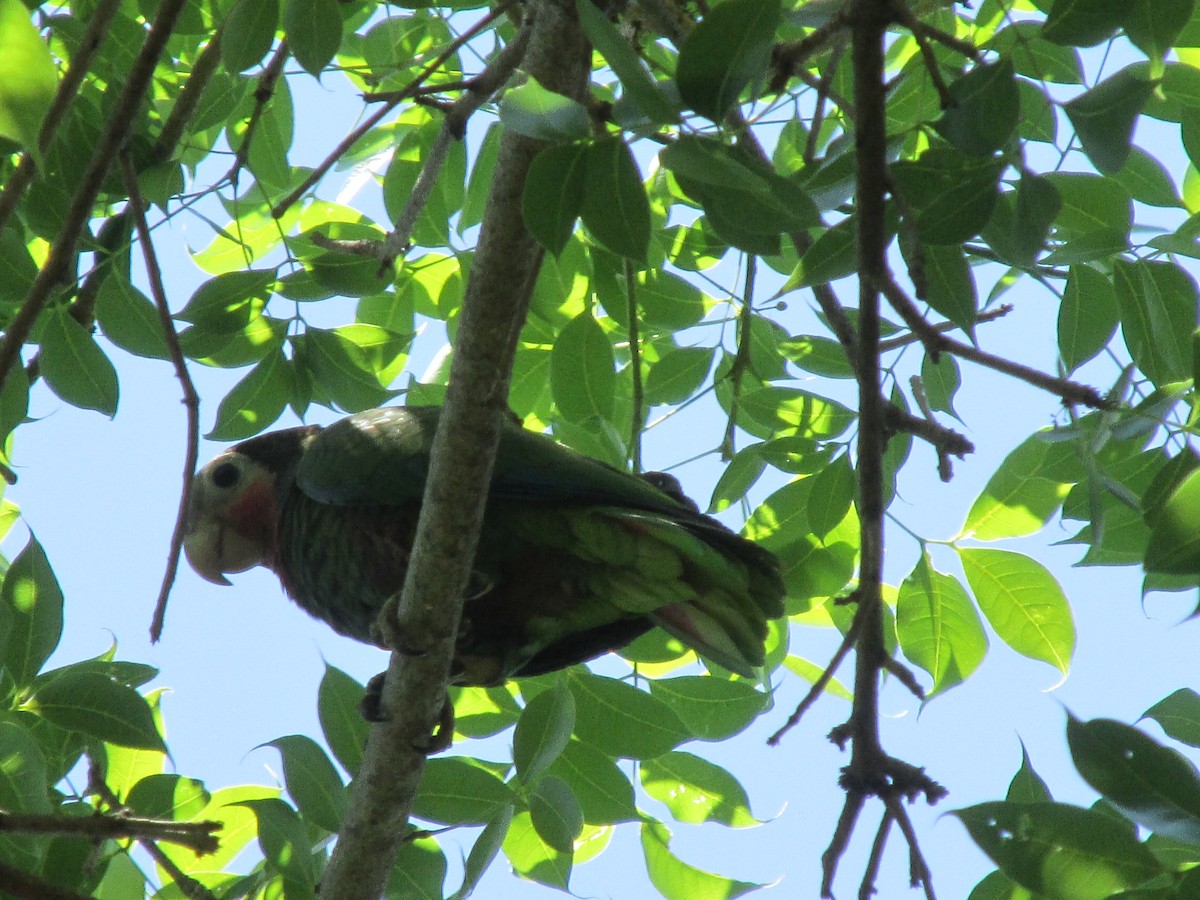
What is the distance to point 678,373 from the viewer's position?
259 cm

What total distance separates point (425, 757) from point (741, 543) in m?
0.71

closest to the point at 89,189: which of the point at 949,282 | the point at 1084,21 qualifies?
the point at 949,282

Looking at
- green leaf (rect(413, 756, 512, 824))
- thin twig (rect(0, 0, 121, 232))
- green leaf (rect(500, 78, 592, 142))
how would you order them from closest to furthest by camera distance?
1. green leaf (rect(500, 78, 592, 142))
2. thin twig (rect(0, 0, 121, 232))
3. green leaf (rect(413, 756, 512, 824))

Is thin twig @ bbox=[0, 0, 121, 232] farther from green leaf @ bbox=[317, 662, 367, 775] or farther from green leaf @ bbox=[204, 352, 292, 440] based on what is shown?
green leaf @ bbox=[317, 662, 367, 775]

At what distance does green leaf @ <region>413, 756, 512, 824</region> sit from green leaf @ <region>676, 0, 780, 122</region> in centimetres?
125

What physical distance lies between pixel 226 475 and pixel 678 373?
A: 1256 mm

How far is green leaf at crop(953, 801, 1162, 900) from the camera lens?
1.26 m

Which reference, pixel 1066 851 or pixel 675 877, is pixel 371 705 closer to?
pixel 675 877

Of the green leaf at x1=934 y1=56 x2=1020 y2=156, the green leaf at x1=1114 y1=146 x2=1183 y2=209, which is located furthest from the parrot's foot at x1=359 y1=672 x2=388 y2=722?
the green leaf at x1=1114 y1=146 x2=1183 y2=209

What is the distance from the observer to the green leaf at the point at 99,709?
1.77m

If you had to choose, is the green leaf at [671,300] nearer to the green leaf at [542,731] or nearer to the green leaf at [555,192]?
the green leaf at [542,731]

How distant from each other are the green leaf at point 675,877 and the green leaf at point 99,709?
3.39ft

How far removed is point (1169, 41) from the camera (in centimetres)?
140

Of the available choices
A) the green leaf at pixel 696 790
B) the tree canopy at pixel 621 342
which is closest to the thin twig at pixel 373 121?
the tree canopy at pixel 621 342
